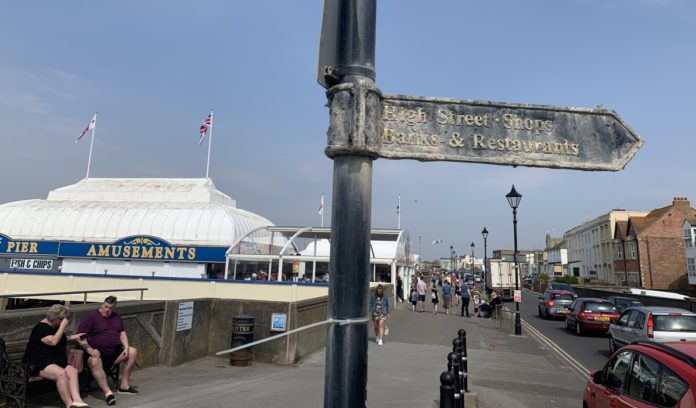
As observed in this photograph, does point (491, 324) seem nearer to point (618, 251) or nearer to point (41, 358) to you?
point (41, 358)

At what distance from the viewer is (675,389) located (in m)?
3.94

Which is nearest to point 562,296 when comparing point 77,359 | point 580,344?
point 580,344

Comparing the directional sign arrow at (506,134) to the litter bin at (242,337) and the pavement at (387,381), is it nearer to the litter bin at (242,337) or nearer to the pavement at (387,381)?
the pavement at (387,381)

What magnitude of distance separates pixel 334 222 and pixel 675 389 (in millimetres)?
3862

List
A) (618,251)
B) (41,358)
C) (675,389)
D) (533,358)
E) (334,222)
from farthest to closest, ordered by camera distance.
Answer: (618,251) → (533,358) → (41,358) → (675,389) → (334,222)

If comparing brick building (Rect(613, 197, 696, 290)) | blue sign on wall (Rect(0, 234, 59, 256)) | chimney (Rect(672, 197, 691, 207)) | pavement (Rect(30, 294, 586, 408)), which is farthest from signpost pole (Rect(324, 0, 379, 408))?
chimney (Rect(672, 197, 691, 207))

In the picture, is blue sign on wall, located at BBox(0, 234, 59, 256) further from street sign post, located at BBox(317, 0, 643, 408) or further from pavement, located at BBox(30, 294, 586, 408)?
street sign post, located at BBox(317, 0, 643, 408)

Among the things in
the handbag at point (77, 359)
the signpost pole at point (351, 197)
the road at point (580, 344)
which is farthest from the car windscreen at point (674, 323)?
the handbag at point (77, 359)

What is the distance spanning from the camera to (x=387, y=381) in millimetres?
8750

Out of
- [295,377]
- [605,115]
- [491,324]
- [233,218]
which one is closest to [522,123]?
[605,115]

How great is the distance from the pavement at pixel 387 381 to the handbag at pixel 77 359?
18.3 inches

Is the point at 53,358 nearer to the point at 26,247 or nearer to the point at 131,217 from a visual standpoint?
the point at 131,217

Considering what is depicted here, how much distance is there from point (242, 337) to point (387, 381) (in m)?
3.73

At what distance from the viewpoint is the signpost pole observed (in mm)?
1930
